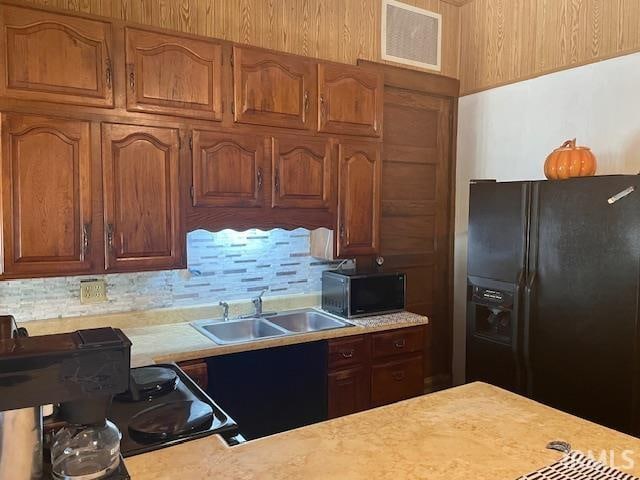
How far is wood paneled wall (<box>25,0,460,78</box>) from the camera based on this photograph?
2629mm

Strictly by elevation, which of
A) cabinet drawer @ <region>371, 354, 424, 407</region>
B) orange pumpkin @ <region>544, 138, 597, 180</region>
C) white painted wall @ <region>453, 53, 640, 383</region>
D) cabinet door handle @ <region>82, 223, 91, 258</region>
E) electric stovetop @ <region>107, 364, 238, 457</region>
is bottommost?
cabinet drawer @ <region>371, 354, 424, 407</region>

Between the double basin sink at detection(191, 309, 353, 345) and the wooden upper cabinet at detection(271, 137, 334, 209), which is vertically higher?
the wooden upper cabinet at detection(271, 137, 334, 209)

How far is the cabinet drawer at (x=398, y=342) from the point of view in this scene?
2.85 metres

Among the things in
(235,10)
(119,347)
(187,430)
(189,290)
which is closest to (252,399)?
(189,290)

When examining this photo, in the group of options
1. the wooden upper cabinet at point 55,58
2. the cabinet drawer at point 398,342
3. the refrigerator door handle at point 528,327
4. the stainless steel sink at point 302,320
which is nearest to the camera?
the wooden upper cabinet at point 55,58

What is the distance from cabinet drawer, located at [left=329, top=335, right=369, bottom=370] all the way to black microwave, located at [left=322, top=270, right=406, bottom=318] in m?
0.22

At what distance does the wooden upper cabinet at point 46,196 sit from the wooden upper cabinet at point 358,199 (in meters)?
1.38

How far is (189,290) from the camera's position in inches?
112

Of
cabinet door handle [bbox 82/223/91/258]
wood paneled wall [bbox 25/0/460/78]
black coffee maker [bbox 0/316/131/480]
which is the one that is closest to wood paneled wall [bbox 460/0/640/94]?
wood paneled wall [bbox 25/0/460/78]

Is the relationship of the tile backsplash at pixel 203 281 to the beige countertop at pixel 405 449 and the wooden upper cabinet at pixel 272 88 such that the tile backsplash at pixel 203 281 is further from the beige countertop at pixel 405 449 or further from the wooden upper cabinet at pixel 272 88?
the beige countertop at pixel 405 449

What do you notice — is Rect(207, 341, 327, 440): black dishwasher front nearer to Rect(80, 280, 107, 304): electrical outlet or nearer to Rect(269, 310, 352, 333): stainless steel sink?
Rect(269, 310, 352, 333): stainless steel sink

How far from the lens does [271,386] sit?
2537mm

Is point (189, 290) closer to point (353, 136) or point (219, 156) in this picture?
point (219, 156)

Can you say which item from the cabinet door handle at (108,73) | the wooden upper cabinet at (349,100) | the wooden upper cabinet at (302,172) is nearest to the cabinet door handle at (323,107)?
the wooden upper cabinet at (349,100)
